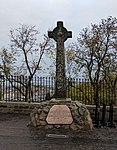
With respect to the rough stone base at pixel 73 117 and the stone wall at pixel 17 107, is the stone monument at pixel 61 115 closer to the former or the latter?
the rough stone base at pixel 73 117

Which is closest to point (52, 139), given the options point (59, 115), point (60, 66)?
point (59, 115)

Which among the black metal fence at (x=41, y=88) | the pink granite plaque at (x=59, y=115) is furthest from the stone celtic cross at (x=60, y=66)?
the black metal fence at (x=41, y=88)

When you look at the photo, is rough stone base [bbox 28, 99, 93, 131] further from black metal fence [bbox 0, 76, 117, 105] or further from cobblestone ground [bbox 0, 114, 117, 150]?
black metal fence [bbox 0, 76, 117, 105]

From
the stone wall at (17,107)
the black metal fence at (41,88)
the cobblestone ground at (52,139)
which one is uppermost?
the black metal fence at (41,88)

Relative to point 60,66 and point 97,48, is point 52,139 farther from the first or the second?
point 97,48

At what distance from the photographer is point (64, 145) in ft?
26.0

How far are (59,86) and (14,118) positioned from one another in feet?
9.80

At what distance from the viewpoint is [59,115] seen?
10.5 m

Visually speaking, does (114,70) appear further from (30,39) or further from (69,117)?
(69,117)

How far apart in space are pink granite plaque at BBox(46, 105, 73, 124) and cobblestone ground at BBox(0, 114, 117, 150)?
0.48 meters

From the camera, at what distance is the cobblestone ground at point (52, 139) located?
25.4ft

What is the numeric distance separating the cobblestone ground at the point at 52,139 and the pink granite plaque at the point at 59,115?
476mm

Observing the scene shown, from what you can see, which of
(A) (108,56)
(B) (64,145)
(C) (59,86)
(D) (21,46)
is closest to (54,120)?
(C) (59,86)

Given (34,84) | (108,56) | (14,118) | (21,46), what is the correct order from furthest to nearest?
(21,46)
(108,56)
(34,84)
(14,118)
